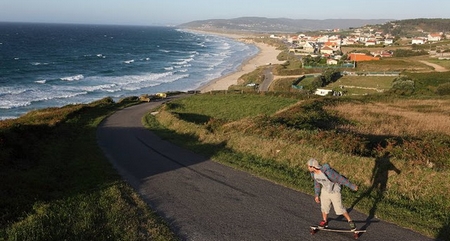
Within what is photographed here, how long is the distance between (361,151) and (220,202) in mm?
6797

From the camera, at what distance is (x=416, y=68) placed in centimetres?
7069

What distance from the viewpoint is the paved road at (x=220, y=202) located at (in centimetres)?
951

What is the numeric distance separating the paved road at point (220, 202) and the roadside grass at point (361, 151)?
29.8 inches

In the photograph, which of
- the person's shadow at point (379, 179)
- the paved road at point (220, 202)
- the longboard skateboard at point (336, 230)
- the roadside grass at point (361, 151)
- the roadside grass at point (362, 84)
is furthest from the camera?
the roadside grass at point (362, 84)

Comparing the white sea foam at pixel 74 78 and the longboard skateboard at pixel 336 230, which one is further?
A: the white sea foam at pixel 74 78

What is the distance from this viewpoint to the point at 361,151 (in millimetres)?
15297

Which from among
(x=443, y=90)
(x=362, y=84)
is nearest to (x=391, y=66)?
(x=362, y=84)

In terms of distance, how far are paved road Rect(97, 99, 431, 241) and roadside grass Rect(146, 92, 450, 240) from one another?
2.49 ft

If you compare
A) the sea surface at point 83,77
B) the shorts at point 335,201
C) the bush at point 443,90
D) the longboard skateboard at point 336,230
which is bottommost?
the sea surface at point 83,77

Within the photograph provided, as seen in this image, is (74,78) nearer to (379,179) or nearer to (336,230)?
(379,179)

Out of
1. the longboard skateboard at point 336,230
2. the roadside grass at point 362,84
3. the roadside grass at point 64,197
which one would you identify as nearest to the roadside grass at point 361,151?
the longboard skateboard at point 336,230

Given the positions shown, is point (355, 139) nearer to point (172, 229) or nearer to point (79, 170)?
point (172, 229)

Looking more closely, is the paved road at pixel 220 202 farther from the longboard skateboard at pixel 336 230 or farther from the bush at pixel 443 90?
the bush at pixel 443 90

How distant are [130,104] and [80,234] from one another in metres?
35.4
